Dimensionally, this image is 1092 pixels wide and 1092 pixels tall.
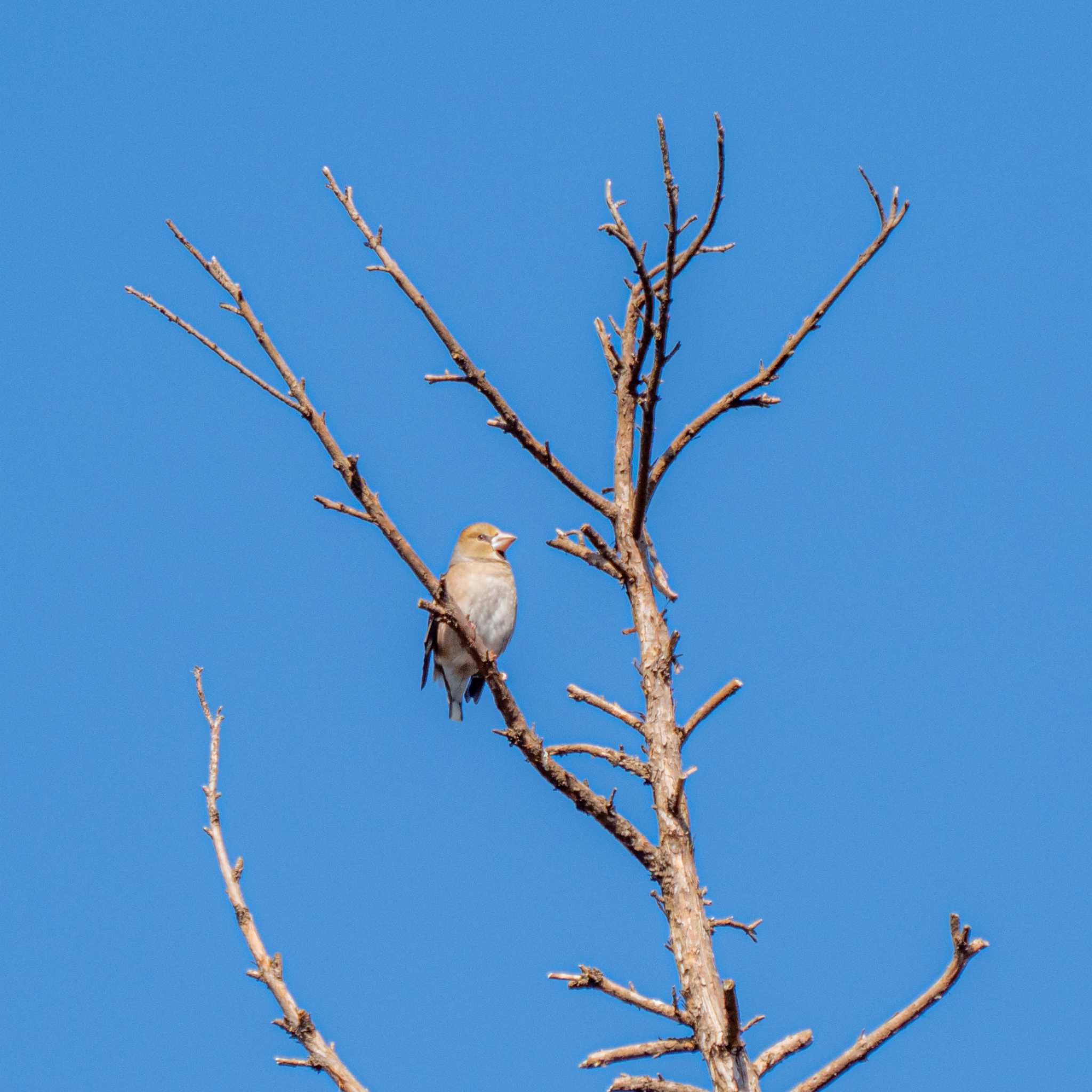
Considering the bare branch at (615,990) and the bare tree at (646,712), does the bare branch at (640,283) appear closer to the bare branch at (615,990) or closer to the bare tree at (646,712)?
the bare tree at (646,712)

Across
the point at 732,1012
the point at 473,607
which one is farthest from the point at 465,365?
the point at 473,607

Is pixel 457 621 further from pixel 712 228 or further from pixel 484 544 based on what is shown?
pixel 484 544

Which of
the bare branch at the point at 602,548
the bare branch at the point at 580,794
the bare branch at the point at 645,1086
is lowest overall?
the bare branch at the point at 645,1086

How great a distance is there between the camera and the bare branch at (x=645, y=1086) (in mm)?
5191

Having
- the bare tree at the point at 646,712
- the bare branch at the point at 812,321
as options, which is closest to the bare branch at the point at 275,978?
the bare tree at the point at 646,712

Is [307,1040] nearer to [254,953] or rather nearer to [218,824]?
[254,953]

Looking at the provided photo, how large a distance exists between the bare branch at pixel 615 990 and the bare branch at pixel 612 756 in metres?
0.86

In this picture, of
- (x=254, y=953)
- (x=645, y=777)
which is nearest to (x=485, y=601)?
(x=645, y=777)

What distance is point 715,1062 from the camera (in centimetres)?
523

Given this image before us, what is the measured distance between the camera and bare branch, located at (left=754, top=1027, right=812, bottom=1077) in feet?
18.0

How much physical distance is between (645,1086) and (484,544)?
6.32 meters

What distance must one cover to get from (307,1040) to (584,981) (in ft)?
3.41

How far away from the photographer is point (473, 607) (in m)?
10.7

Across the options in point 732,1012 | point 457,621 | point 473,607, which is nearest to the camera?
point 732,1012
